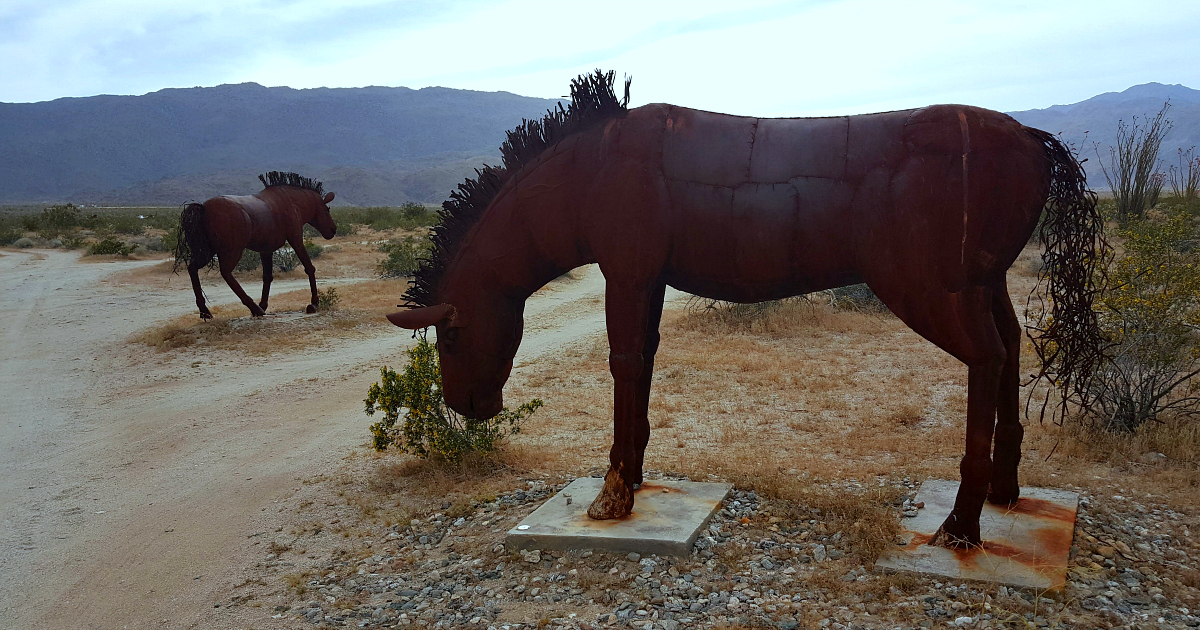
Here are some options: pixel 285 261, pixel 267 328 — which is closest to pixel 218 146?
pixel 285 261

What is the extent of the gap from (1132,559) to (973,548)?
2.81 ft

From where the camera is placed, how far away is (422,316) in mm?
4828

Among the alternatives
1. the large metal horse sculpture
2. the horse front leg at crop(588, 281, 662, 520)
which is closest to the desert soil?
the horse front leg at crop(588, 281, 662, 520)

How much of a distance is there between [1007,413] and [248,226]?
1252 centimetres

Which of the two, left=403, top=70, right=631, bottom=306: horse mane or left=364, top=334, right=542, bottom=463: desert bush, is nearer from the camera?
left=403, top=70, right=631, bottom=306: horse mane

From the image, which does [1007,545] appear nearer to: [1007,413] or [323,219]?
[1007,413]

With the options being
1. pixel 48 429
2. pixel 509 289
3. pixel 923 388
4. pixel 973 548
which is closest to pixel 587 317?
pixel 923 388

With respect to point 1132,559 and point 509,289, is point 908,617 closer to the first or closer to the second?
point 1132,559

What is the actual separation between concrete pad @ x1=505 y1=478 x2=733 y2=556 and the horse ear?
1.33 meters

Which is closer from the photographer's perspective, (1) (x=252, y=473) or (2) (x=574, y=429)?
(1) (x=252, y=473)

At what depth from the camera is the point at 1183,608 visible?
145 inches

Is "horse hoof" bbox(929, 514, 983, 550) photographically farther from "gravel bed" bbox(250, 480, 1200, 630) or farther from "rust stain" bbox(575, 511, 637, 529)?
"rust stain" bbox(575, 511, 637, 529)

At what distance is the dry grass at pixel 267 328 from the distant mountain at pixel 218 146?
104578 millimetres

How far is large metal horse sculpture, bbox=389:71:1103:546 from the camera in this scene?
3.93 m
